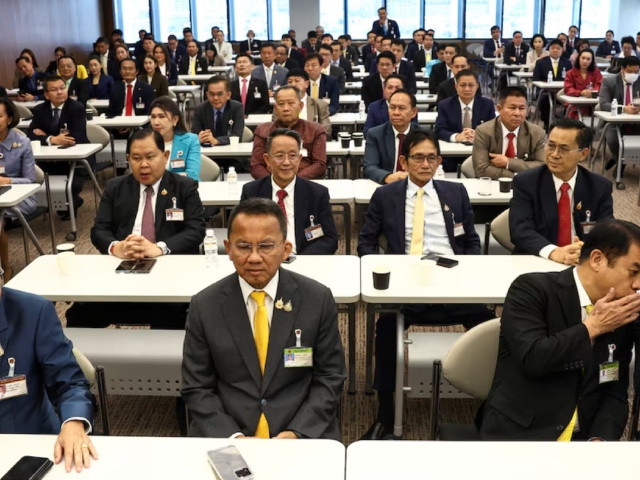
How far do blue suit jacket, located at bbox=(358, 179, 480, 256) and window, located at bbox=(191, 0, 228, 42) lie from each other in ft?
54.3

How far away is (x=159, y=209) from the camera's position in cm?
410

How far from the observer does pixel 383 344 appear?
135 inches

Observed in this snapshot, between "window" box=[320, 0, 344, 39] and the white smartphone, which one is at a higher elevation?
"window" box=[320, 0, 344, 39]

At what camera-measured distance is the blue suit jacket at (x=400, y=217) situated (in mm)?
3963

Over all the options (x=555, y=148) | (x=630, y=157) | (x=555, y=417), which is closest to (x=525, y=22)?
(x=630, y=157)

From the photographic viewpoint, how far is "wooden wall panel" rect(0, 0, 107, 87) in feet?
43.2

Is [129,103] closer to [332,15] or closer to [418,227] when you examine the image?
[418,227]

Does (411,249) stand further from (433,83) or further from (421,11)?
(421,11)

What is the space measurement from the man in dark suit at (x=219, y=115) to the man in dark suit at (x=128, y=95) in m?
2.05

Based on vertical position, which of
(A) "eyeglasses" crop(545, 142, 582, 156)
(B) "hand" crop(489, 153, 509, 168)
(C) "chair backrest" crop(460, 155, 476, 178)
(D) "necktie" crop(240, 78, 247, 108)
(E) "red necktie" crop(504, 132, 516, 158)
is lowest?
(C) "chair backrest" crop(460, 155, 476, 178)

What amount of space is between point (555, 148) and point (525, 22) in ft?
55.2

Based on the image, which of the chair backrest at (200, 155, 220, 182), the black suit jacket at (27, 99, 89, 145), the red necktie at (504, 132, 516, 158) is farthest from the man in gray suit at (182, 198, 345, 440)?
the black suit jacket at (27, 99, 89, 145)

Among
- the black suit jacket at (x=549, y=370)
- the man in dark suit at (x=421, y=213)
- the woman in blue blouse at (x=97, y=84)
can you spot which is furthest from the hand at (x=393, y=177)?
the woman in blue blouse at (x=97, y=84)

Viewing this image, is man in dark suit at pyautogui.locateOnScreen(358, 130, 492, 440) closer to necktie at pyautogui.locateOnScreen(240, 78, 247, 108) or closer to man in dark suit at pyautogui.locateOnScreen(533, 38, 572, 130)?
necktie at pyautogui.locateOnScreen(240, 78, 247, 108)
